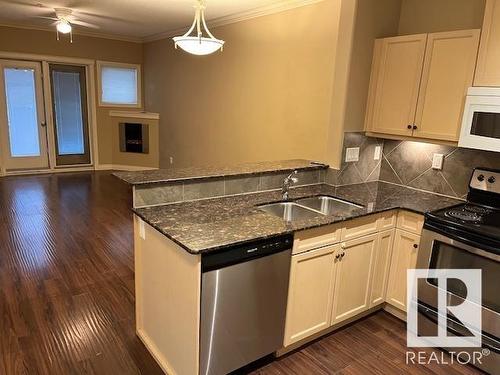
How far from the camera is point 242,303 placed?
1.93 metres

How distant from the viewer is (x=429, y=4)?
2871mm

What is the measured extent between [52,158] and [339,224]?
641 cm

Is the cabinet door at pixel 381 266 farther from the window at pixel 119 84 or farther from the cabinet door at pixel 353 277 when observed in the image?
the window at pixel 119 84

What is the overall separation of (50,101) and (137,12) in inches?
120

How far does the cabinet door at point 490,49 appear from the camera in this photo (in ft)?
7.30

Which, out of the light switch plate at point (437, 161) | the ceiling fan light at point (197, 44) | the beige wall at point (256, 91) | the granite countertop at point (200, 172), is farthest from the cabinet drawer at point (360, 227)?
the ceiling fan light at point (197, 44)

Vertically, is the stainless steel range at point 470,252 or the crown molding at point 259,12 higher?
the crown molding at point 259,12

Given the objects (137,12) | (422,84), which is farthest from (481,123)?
(137,12)

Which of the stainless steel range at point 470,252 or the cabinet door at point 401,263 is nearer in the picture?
the stainless steel range at point 470,252

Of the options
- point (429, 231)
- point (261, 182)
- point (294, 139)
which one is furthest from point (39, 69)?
point (429, 231)

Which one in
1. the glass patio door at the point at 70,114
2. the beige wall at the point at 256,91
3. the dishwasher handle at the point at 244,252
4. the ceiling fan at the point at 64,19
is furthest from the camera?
the glass patio door at the point at 70,114

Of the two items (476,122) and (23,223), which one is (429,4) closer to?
(476,122)

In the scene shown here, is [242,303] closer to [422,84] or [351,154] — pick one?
[351,154]

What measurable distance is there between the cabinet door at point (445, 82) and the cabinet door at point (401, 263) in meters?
0.78
